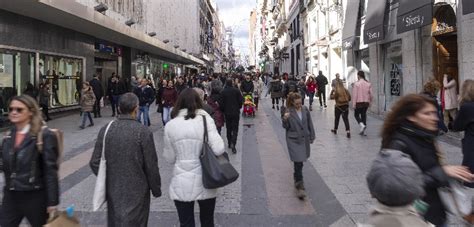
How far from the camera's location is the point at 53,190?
3.73 meters

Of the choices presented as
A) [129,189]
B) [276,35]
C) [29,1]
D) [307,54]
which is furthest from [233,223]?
[276,35]

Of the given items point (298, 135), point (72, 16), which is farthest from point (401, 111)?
point (72, 16)

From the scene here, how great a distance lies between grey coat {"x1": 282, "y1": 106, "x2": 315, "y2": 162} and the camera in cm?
673

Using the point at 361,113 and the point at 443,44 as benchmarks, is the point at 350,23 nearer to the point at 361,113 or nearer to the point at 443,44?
the point at 443,44

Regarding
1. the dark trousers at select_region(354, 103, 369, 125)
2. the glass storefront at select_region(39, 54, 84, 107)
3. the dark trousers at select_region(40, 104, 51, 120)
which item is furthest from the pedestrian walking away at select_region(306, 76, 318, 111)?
the dark trousers at select_region(40, 104, 51, 120)

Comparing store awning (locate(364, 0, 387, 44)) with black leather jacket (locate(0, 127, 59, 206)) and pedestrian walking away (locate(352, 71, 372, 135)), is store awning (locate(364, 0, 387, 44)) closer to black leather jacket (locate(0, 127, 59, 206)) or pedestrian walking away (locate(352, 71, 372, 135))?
pedestrian walking away (locate(352, 71, 372, 135))

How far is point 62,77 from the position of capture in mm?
19781

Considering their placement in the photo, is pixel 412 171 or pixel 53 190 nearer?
pixel 412 171

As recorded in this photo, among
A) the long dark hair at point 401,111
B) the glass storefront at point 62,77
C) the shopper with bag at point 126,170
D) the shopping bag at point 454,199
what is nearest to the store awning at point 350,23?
the glass storefront at point 62,77

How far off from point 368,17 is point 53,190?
51.0 ft

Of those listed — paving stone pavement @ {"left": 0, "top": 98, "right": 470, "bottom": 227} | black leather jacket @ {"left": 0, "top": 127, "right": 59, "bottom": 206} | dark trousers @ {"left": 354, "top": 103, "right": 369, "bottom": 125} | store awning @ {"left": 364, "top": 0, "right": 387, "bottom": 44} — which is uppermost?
store awning @ {"left": 364, "top": 0, "right": 387, "bottom": 44}

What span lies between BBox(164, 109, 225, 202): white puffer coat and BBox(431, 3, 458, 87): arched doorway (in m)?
10.0

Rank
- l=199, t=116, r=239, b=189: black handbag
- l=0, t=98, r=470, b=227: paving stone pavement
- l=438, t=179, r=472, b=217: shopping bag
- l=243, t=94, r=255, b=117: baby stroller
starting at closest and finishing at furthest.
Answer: l=438, t=179, r=472, b=217: shopping bag → l=199, t=116, r=239, b=189: black handbag → l=0, t=98, r=470, b=227: paving stone pavement → l=243, t=94, r=255, b=117: baby stroller

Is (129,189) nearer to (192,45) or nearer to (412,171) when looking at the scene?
(412,171)
